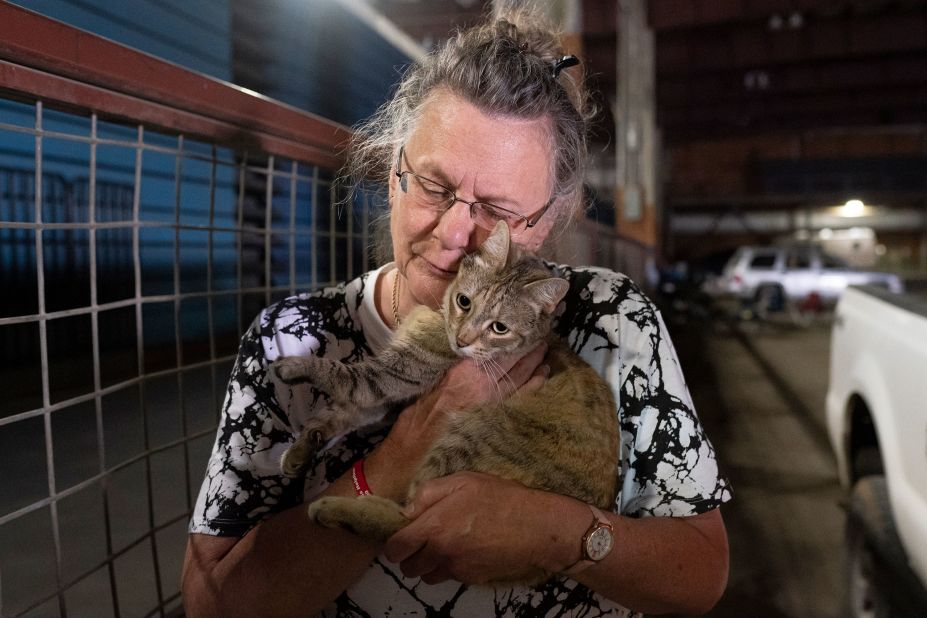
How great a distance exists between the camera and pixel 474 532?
0.99 meters

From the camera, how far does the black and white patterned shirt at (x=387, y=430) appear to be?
116cm

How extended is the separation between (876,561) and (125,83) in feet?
8.56

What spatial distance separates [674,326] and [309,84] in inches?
284

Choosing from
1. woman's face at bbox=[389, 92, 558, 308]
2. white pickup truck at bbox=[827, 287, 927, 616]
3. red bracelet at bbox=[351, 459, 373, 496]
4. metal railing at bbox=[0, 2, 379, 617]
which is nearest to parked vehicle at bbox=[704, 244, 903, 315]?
white pickup truck at bbox=[827, 287, 927, 616]

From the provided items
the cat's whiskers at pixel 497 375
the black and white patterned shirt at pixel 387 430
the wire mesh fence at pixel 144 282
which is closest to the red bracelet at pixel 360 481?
the black and white patterned shirt at pixel 387 430

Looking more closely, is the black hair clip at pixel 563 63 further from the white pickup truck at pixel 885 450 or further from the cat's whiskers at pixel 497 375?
the white pickup truck at pixel 885 450

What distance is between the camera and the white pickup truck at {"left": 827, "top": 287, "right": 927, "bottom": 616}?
1.84 meters

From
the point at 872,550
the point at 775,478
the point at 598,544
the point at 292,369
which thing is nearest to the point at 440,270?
the point at 292,369

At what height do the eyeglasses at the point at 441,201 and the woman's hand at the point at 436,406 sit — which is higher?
the eyeglasses at the point at 441,201

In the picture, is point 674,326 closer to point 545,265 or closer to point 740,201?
point 545,265

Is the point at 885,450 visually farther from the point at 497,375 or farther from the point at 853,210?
the point at 853,210

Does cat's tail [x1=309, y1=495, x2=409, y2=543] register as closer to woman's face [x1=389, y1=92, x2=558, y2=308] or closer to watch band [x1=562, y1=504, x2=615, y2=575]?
watch band [x1=562, y1=504, x2=615, y2=575]

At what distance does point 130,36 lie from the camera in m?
1.66

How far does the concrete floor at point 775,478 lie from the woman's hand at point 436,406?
70.3 inches
